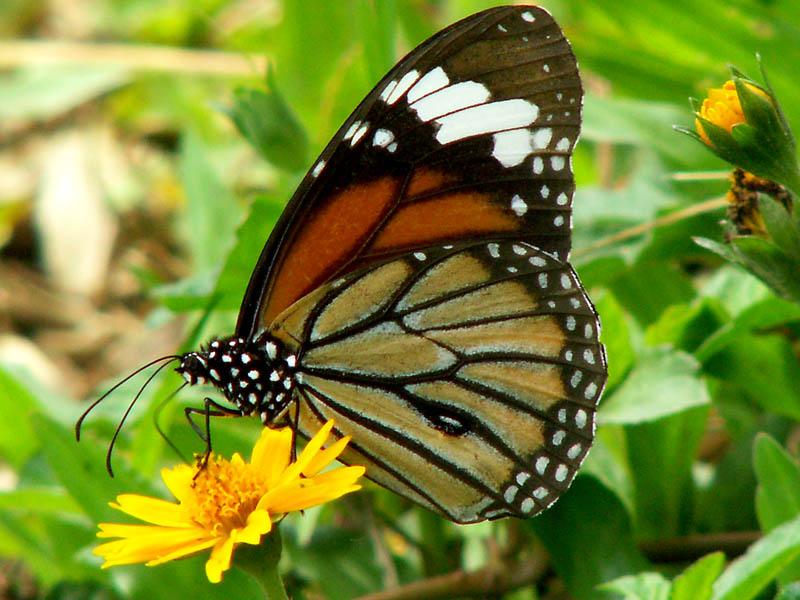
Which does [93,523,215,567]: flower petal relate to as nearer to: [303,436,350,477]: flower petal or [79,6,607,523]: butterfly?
[303,436,350,477]: flower petal

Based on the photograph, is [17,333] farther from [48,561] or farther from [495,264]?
[495,264]

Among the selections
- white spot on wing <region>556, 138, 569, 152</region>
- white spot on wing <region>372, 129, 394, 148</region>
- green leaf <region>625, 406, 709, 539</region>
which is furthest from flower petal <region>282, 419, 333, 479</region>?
green leaf <region>625, 406, 709, 539</region>

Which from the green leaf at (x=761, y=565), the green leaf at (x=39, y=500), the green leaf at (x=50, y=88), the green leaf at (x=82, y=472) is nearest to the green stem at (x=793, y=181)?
the green leaf at (x=761, y=565)

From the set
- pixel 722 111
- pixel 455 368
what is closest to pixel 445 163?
pixel 455 368

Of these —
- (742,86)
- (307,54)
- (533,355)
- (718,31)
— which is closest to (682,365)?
(533,355)

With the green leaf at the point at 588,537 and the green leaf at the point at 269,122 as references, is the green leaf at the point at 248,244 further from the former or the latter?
the green leaf at the point at 588,537

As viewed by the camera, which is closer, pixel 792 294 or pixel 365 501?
pixel 792 294
